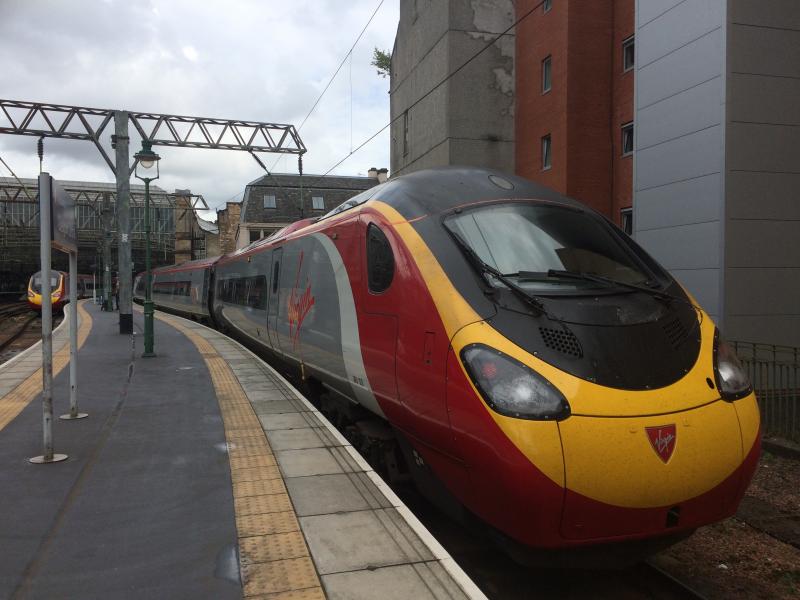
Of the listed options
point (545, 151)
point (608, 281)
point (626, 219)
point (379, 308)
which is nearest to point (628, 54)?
point (545, 151)

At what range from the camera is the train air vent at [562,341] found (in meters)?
3.50

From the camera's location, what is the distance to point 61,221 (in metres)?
5.51

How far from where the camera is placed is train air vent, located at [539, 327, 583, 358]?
350cm

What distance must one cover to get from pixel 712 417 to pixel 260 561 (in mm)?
2618

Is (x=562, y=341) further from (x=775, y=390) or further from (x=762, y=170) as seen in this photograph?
(x=762, y=170)

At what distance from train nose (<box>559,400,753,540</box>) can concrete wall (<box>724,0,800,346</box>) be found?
8.61 m

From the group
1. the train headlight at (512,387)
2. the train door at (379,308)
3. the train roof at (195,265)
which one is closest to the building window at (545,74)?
the train roof at (195,265)

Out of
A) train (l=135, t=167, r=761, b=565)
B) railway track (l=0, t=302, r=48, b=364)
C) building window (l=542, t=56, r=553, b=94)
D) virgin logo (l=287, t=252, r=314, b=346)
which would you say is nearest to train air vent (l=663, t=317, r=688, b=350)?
train (l=135, t=167, r=761, b=565)

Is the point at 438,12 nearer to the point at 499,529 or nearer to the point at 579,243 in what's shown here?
the point at 579,243

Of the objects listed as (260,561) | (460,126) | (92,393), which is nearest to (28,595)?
(260,561)

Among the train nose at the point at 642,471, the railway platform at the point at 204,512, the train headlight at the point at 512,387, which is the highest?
the train headlight at the point at 512,387

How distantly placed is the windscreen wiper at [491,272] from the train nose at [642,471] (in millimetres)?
777

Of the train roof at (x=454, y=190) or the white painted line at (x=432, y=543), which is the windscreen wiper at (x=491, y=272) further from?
the white painted line at (x=432, y=543)

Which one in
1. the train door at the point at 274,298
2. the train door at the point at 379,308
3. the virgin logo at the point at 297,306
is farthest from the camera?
the train door at the point at 274,298
